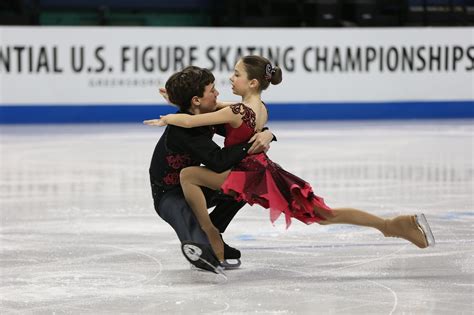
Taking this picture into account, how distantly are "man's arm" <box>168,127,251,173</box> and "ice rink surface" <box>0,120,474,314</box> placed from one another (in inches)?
16.2

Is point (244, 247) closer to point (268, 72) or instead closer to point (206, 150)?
point (206, 150)

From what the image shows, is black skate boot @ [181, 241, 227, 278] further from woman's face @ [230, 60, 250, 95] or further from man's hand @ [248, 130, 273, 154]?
woman's face @ [230, 60, 250, 95]

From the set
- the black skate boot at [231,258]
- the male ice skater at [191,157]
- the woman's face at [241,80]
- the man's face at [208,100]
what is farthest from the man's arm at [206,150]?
the black skate boot at [231,258]

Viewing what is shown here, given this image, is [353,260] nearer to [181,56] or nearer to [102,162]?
[102,162]

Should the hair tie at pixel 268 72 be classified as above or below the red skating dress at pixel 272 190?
above

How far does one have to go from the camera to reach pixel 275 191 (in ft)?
12.4

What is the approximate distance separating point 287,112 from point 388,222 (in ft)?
28.2

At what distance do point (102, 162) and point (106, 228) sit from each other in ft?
9.29

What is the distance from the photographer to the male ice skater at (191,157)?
3.81 m

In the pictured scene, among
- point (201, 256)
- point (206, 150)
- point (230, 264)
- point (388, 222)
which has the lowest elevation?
point (230, 264)

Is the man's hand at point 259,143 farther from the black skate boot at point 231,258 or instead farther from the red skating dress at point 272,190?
the black skate boot at point 231,258

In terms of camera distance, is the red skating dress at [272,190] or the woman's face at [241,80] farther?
the woman's face at [241,80]

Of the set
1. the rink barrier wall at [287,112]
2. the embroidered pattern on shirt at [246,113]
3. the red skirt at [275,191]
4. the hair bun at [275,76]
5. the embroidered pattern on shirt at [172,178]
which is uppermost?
the hair bun at [275,76]

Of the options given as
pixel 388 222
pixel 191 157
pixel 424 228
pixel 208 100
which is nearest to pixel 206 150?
pixel 191 157
